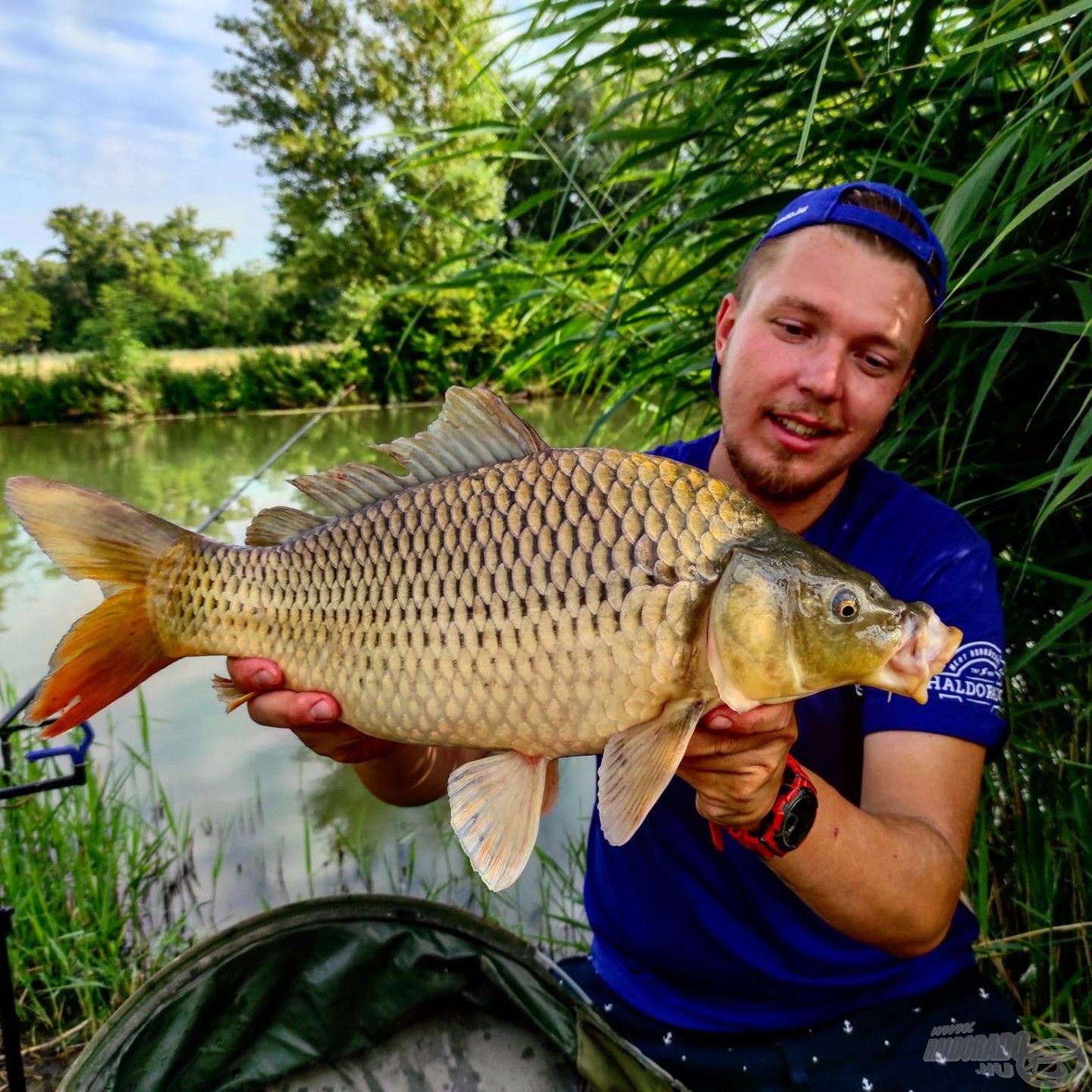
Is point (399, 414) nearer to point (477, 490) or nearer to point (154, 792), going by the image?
point (154, 792)

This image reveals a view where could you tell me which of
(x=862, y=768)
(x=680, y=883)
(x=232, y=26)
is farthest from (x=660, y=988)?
(x=232, y=26)

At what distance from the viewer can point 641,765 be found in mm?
775

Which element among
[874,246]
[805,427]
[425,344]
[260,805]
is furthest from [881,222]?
[425,344]

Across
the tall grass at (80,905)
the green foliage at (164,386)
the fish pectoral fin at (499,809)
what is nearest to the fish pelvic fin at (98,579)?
the fish pectoral fin at (499,809)

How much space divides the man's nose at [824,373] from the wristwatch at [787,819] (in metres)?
0.48

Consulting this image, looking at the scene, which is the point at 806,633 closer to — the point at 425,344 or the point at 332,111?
the point at 425,344

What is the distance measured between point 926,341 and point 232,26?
20.7 m

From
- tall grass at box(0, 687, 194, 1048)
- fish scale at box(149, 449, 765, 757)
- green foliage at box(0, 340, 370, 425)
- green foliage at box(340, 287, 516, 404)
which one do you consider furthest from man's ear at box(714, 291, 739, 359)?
green foliage at box(0, 340, 370, 425)

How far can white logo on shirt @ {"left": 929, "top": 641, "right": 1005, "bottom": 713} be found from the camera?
1011mm

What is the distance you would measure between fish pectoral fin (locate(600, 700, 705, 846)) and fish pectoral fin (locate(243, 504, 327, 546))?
0.42 meters

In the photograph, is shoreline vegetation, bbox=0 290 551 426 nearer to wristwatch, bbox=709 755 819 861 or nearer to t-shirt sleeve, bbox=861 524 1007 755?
t-shirt sleeve, bbox=861 524 1007 755

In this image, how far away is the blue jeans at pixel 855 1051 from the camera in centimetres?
104

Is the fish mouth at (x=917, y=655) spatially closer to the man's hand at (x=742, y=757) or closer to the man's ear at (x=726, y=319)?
the man's hand at (x=742, y=757)

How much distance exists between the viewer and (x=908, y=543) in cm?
112
